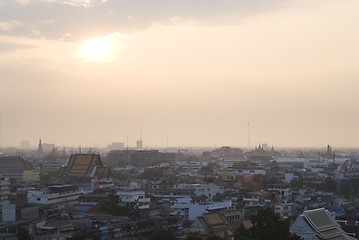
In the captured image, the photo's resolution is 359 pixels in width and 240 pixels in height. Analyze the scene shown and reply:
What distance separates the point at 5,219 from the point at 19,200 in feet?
34.8

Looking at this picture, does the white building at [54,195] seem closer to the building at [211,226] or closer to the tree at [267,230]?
the building at [211,226]

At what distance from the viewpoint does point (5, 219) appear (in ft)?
143

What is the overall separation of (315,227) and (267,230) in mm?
3407

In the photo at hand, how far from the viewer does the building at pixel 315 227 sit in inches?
1196

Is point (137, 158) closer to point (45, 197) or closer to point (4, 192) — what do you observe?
point (4, 192)

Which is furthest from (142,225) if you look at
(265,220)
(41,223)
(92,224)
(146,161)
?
(146,161)

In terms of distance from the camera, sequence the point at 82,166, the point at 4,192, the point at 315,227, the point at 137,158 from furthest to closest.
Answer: the point at 137,158 < the point at 82,166 < the point at 4,192 < the point at 315,227

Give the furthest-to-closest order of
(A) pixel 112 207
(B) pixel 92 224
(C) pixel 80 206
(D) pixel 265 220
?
1. (C) pixel 80 206
2. (A) pixel 112 207
3. (B) pixel 92 224
4. (D) pixel 265 220

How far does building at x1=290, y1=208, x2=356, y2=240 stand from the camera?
30.4 metres

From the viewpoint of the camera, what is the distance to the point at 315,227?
100ft

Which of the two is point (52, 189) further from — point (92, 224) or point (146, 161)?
point (146, 161)

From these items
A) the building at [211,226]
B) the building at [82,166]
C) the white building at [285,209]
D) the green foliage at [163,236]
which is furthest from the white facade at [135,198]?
the building at [82,166]

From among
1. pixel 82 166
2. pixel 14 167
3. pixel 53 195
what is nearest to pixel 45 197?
pixel 53 195

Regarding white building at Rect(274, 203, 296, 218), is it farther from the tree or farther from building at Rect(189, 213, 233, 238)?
the tree
